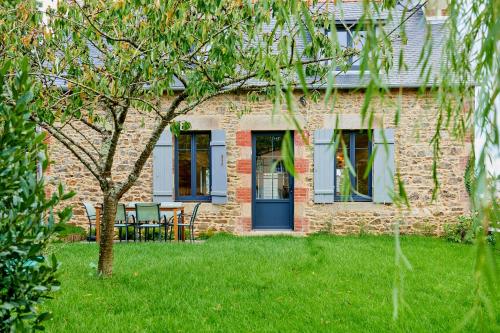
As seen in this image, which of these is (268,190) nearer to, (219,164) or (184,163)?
(219,164)

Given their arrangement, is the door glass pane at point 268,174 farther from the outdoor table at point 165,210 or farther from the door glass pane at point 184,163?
the outdoor table at point 165,210

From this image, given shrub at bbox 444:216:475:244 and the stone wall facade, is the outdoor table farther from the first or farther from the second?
shrub at bbox 444:216:475:244

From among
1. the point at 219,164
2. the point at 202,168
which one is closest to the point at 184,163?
the point at 202,168

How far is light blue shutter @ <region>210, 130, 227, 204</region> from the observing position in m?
9.86

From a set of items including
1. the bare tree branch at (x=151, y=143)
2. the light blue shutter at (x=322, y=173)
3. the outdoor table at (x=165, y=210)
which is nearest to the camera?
the bare tree branch at (x=151, y=143)

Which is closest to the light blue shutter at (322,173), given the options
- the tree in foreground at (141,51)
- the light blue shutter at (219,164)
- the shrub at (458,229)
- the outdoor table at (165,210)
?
the light blue shutter at (219,164)

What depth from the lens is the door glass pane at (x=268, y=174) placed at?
10.4m

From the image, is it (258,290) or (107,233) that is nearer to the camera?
(258,290)

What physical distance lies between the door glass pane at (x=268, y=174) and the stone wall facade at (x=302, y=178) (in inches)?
17.6

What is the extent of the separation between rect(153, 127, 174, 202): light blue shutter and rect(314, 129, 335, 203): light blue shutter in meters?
3.07

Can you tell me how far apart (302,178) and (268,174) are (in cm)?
93

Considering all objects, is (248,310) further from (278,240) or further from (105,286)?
(278,240)

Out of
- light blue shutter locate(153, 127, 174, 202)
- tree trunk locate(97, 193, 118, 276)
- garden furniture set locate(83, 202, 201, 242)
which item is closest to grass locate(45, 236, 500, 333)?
→ tree trunk locate(97, 193, 118, 276)

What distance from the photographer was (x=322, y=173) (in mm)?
9773
